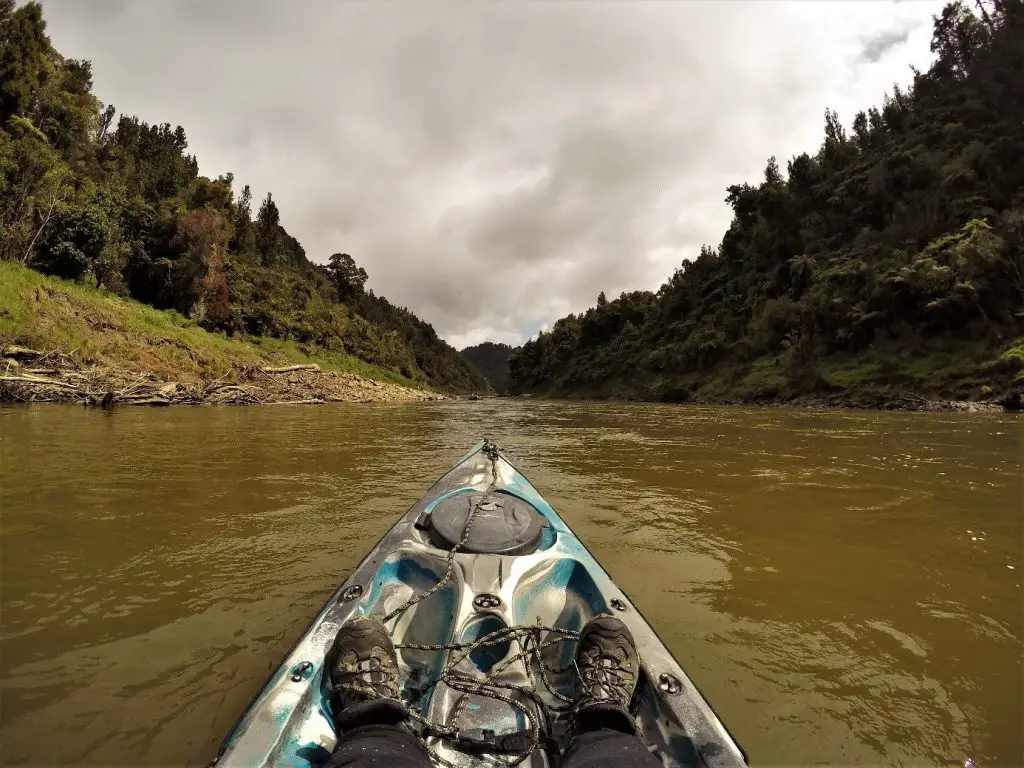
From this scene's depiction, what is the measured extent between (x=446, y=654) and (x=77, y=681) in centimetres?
162

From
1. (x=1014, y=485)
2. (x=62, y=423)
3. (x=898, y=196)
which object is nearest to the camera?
(x=1014, y=485)

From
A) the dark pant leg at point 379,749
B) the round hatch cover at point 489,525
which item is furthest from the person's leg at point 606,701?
the round hatch cover at point 489,525

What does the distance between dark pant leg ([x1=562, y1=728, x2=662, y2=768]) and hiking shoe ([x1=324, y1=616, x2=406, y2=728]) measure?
2.03 feet

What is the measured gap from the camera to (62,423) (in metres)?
9.98

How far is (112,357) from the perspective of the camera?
58.4 feet

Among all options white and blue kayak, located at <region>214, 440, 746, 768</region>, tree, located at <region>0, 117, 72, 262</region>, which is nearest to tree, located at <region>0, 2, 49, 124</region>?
tree, located at <region>0, 117, 72, 262</region>

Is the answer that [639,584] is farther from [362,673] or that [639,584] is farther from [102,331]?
[102,331]

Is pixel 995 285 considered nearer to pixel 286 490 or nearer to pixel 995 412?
pixel 995 412

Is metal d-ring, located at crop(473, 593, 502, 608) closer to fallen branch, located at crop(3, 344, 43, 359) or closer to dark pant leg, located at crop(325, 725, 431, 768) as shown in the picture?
dark pant leg, located at crop(325, 725, 431, 768)

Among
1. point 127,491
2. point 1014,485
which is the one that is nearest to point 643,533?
point 1014,485

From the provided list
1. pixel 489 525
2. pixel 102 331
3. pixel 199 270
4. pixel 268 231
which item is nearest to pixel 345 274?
pixel 268 231

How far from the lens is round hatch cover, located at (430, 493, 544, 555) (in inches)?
118

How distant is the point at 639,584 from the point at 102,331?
23669 mm

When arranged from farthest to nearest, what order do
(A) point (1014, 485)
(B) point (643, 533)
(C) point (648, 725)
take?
(A) point (1014, 485), (B) point (643, 533), (C) point (648, 725)
